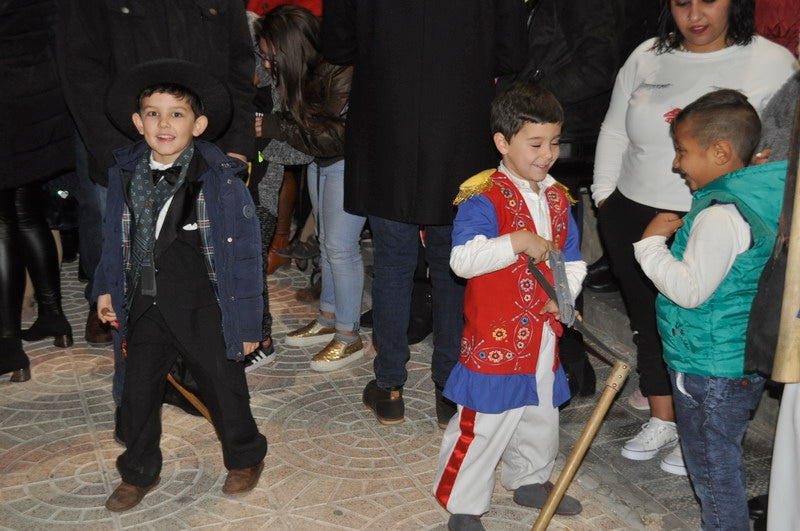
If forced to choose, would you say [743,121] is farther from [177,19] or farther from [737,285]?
[177,19]

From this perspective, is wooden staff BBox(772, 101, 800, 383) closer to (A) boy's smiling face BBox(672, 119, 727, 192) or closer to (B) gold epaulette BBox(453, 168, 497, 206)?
(A) boy's smiling face BBox(672, 119, 727, 192)

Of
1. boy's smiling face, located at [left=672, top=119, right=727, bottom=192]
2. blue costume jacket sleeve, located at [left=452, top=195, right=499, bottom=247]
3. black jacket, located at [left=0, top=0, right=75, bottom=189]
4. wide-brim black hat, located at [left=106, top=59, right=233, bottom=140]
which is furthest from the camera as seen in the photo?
black jacket, located at [left=0, top=0, right=75, bottom=189]

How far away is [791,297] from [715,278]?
0.41 m

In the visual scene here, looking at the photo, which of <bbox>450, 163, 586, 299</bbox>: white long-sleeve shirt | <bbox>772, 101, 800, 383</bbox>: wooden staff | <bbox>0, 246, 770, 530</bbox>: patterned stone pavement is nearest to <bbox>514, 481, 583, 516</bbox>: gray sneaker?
<bbox>0, 246, 770, 530</bbox>: patterned stone pavement

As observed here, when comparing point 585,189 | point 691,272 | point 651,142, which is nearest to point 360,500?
point 691,272

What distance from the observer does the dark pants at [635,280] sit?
12.8ft

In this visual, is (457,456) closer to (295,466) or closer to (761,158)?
(295,466)

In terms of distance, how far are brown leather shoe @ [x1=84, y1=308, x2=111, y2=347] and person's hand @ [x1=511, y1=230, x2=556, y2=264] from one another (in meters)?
3.11

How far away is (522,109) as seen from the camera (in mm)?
3242

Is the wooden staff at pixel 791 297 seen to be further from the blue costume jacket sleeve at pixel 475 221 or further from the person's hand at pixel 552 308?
the blue costume jacket sleeve at pixel 475 221

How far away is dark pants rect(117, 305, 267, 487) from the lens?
356 cm

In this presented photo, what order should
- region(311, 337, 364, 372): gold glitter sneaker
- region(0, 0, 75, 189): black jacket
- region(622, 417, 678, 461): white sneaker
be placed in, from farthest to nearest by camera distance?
region(311, 337, 364, 372): gold glitter sneaker → region(0, 0, 75, 189): black jacket → region(622, 417, 678, 461): white sneaker

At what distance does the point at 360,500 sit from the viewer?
12.2ft

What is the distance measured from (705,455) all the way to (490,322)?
2.86ft
